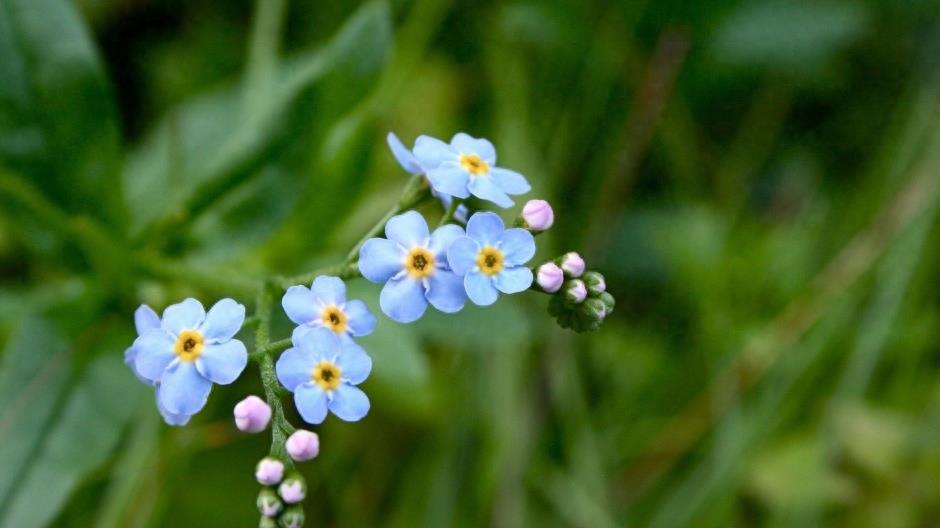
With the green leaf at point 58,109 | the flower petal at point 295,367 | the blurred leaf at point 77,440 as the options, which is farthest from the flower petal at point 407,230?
the green leaf at point 58,109

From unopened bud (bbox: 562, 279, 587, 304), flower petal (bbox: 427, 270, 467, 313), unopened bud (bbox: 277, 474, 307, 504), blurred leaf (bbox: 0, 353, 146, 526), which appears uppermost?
unopened bud (bbox: 562, 279, 587, 304)

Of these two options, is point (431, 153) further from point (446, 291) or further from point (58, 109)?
point (58, 109)

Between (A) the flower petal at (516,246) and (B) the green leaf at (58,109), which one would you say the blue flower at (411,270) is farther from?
(B) the green leaf at (58,109)

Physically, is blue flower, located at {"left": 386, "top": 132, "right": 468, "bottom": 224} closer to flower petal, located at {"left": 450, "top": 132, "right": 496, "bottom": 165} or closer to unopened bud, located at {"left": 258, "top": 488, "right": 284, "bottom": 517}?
flower petal, located at {"left": 450, "top": 132, "right": 496, "bottom": 165}

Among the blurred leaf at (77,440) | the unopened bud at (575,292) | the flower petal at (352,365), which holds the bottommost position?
the blurred leaf at (77,440)

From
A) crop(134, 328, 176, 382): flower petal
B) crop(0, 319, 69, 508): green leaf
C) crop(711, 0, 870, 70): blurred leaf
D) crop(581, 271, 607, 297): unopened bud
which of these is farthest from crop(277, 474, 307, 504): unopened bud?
crop(711, 0, 870, 70): blurred leaf

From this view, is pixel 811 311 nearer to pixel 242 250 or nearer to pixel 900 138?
pixel 900 138
